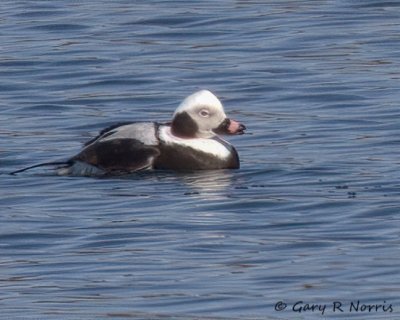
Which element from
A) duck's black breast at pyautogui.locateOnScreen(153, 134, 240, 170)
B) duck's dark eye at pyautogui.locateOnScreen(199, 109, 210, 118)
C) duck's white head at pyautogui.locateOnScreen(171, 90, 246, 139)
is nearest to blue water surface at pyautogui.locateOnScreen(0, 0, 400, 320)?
duck's black breast at pyautogui.locateOnScreen(153, 134, 240, 170)

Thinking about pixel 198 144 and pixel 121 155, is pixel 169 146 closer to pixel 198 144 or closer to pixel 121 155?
pixel 198 144

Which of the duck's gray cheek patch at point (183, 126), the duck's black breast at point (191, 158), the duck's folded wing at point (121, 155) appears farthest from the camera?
the duck's gray cheek patch at point (183, 126)

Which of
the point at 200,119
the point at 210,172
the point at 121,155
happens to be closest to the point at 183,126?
the point at 200,119

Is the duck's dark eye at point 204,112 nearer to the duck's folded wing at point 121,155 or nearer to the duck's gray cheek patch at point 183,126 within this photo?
the duck's gray cheek patch at point 183,126

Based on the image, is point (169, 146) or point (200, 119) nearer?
point (169, 146)

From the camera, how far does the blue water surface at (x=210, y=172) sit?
10.6m

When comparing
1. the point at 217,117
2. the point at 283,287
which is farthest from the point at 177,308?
the point at 217,117

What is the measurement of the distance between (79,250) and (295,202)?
2.01 m

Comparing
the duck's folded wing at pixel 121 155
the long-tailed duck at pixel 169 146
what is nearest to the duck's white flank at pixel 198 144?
the long-tailed duck at pixel 169 146

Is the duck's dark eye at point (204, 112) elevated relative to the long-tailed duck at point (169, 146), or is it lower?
elevated

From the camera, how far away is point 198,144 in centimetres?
1480

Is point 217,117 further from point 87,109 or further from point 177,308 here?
point 177,308

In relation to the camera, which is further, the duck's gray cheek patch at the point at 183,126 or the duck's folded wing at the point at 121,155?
the duck's gray cheek patch at the point at 183,126

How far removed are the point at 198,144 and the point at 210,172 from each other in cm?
27
